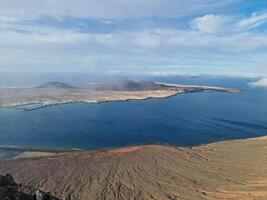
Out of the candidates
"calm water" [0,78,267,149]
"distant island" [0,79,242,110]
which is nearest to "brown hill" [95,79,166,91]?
"distant island" [0,79,242,110]

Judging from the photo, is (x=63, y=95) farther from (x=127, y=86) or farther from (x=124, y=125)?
(x=124, y=125)

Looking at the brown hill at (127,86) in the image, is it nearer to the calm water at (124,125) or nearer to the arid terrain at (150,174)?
the calm water at (124,125)

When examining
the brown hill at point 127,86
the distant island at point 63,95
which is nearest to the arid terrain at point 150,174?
the distant island at point 63,95

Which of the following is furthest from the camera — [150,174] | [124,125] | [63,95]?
[63,95]

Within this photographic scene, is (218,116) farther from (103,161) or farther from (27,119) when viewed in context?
(103,161)

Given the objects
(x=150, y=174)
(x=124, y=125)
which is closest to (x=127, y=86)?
(x=124, y=125)

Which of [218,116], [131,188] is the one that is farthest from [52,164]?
[218,116]
